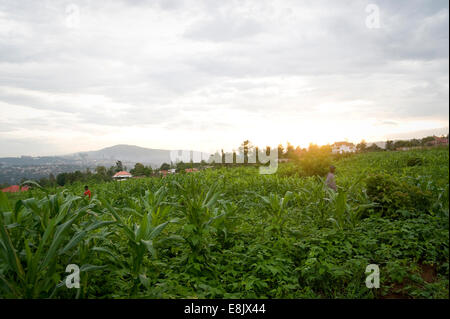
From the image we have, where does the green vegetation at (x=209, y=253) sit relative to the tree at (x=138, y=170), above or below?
below

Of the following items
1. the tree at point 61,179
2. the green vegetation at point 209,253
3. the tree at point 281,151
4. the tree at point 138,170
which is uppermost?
the tree at point 281,151

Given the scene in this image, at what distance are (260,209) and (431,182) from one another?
112 inches

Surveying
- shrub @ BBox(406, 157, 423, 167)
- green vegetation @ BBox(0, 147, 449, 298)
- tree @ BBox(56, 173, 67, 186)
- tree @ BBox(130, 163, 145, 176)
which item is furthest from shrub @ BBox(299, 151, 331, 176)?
tree @ BBox(56, 173, 67, 186)

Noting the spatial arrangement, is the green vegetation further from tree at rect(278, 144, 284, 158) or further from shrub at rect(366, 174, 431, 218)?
tree at rect(278, 144, 284, 158)

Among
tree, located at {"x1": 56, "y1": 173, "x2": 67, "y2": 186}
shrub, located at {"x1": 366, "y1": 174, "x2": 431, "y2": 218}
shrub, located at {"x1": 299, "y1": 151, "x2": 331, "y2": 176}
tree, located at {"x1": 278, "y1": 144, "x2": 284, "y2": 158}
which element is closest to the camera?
shrub, located at {"x1": 366, "y1": 174, "x2": 431, "y2": 218}

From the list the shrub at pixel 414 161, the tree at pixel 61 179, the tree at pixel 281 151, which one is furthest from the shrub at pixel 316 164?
the tree at pixel 281 151

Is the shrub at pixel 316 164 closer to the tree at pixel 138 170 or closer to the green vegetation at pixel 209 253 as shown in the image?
the tree at pixel 138 170

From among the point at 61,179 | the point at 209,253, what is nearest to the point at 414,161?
the point at 209,253

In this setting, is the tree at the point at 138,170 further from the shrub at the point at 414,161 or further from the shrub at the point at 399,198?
the shrub at the point at 414,161

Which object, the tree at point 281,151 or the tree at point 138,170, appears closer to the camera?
the tree at point 138,170

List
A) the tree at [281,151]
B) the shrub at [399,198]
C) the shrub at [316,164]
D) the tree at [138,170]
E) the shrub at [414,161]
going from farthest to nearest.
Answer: the tree at [281,151] → the tree at [138,170] → the shrub at [316,164] → the shrub at [414,161] → the shrub at [399,198]

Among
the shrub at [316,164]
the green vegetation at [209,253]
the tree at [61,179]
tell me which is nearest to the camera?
the green vegetation at [209,253]

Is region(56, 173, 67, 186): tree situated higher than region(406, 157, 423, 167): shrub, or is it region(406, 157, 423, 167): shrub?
region(406, 157, 423, 167): shrub
